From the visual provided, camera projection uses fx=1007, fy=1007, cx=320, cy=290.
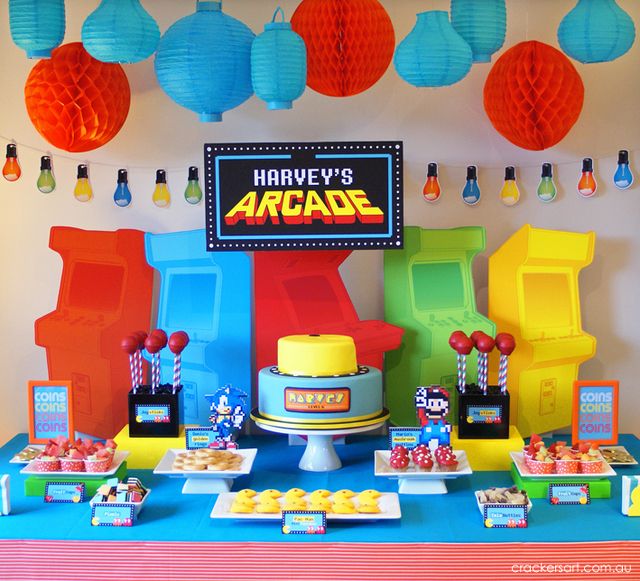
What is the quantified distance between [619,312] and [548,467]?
4.02 feet

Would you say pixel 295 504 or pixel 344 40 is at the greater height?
pixel 344 40

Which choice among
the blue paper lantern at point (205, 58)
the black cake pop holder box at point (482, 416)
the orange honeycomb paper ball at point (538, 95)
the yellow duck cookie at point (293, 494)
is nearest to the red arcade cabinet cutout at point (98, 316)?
the blue paper lantern at point (205, 58)

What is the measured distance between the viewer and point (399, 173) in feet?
14.2

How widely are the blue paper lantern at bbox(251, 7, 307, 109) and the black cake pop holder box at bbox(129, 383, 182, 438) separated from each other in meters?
1.44

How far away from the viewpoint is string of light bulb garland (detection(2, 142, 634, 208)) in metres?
4.71

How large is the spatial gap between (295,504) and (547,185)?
2.04 meters

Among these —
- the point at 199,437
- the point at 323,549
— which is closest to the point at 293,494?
the point at 323,549

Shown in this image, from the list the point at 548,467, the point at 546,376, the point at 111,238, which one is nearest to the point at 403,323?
the point at 546,376

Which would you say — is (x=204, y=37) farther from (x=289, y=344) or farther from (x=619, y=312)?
(x=619, y=312)

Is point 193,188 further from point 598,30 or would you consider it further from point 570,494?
point 570,494

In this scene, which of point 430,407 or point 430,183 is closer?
point 430,407

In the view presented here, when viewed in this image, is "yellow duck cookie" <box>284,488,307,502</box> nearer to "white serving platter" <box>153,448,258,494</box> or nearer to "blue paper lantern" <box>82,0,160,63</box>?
"white serving platter" <box>153,448,258,494</box>

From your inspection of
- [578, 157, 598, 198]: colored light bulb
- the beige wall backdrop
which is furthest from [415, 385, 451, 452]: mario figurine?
[578, 157, 598, 198]: colored light bulb

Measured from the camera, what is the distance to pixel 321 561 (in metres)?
3.37
